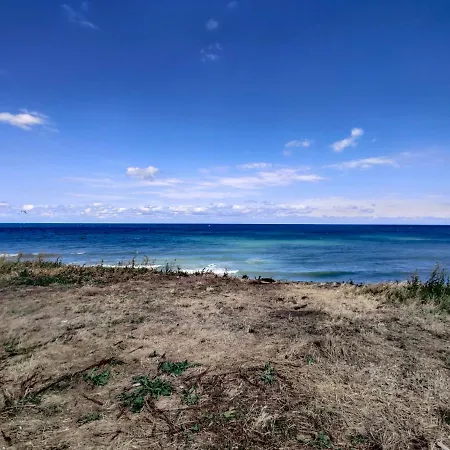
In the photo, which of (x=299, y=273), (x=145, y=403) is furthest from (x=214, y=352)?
(x=299, y=273)

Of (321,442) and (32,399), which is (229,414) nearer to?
(321,442)

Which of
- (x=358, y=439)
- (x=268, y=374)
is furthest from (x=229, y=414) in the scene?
(x=358, y=439)

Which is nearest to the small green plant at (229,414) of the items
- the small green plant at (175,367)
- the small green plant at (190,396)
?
the small green plant at (190,396)

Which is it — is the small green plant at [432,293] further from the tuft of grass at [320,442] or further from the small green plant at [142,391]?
the small green plant at [142,391]

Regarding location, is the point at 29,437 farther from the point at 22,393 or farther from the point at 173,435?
the point at 173,435

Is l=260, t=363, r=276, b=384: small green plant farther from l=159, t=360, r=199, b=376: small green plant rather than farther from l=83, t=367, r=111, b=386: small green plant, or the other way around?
l=83, t=367, r=111, b=386: small green plant

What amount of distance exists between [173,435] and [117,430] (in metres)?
0.60

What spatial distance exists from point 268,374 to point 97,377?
2366 mm

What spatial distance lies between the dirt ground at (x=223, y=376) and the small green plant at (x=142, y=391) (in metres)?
0.03

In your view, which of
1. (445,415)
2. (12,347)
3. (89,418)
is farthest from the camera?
(12,347)

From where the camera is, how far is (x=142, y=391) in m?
4.15

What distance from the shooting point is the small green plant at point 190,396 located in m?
3.95

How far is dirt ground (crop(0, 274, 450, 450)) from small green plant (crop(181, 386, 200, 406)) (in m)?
0.02

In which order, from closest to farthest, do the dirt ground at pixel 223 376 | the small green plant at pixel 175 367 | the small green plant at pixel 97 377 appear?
the dirt ground at pixel 223 376
the small green plant at pixel 97 377
the small green plant at pixel 175 367
